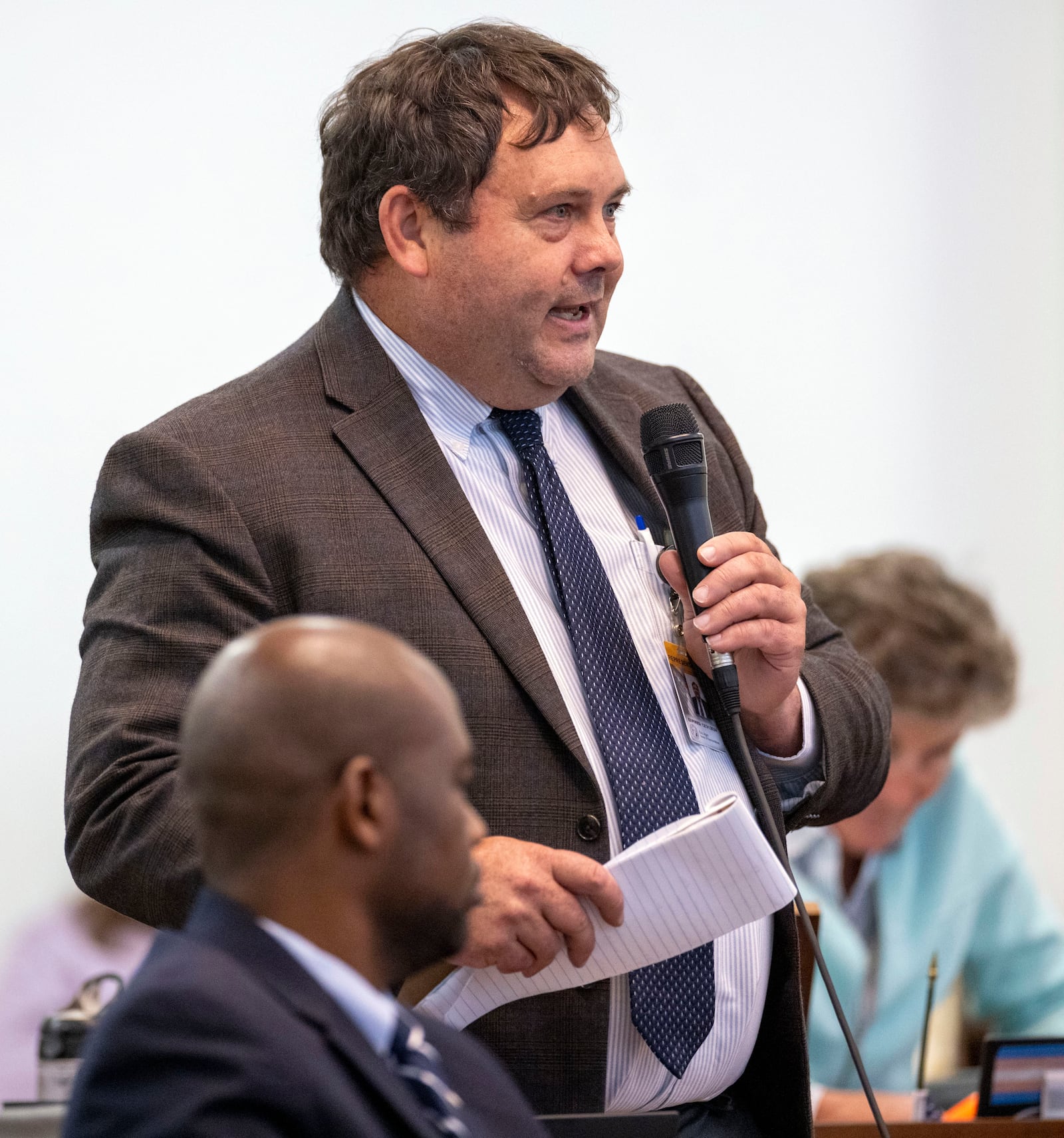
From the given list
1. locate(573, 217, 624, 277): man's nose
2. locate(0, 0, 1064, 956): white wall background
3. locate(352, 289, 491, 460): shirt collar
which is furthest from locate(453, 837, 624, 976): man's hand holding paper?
locate(0, 0, 1064, 956): white wall background

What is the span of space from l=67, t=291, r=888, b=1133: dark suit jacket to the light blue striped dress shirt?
4 cm

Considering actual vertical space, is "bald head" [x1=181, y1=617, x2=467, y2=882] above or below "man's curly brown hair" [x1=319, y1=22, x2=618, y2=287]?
below

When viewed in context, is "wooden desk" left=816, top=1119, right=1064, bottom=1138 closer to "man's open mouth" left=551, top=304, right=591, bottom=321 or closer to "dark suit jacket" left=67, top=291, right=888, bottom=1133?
"dark suit jacket" left=67, top=291, right=888, bottom=1133

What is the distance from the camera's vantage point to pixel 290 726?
0.77 metres

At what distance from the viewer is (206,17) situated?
9.55ft

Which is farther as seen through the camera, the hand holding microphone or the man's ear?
the man's ear

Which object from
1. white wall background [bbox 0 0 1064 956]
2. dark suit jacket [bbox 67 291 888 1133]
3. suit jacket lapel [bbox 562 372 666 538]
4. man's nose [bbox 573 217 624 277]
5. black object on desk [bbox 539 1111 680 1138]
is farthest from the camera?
white wall background [bbox 0 0 1064 956]

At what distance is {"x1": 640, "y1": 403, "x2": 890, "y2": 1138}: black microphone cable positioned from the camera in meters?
1.51

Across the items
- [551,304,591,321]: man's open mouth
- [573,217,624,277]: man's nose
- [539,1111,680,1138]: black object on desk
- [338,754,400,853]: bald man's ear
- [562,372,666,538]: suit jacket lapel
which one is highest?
[573,217,624,277]: man's nose

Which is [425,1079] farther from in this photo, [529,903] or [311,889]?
[529,903]

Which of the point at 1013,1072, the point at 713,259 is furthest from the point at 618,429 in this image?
the point at 713,259

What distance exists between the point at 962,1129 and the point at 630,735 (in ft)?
2.37

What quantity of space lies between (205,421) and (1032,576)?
272 centimetres

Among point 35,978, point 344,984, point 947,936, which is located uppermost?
point 344,984
